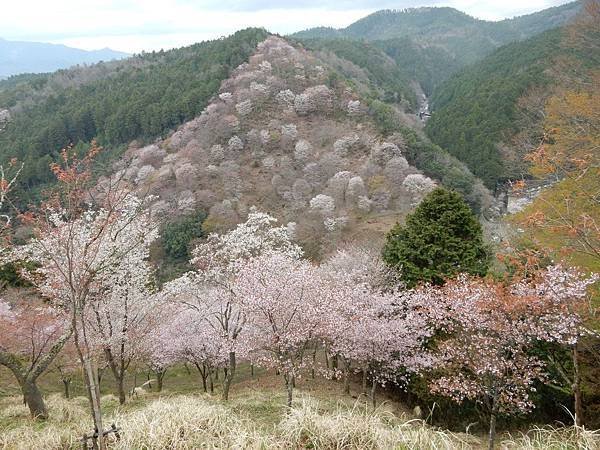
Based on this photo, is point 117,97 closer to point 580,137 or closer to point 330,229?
point 330,229

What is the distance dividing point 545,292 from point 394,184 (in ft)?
126

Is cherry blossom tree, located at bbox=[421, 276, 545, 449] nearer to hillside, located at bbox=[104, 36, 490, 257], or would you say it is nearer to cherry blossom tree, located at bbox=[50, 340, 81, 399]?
cherry blossom tree, located at bbox=[50, 340, 81, 399]

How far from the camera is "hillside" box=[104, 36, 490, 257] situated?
155ft

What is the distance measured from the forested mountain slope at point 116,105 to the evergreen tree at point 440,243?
54.0 m

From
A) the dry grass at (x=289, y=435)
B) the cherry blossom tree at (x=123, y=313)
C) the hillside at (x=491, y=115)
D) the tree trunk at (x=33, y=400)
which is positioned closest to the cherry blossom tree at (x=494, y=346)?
the dry grass at (x=289, y=435)

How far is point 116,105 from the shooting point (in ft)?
237

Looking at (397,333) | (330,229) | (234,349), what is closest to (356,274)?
(397,333)

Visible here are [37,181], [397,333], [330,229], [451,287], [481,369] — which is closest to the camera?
[481,369]

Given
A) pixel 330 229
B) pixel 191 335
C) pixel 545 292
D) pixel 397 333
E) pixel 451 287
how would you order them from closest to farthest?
pixel 545 292 → pixel 451 287 → pixel 397 333 → pixel 191 335 → pixel 330 229

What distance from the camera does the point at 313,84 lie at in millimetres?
66438

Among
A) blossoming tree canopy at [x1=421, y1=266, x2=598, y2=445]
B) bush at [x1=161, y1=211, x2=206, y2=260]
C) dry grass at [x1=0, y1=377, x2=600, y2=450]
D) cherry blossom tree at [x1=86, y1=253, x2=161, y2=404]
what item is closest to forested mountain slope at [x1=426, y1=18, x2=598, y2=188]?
blossoming tree canopy at [x1=421, y1=266, x2=598, y2=445]

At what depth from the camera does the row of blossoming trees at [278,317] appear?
420 inches

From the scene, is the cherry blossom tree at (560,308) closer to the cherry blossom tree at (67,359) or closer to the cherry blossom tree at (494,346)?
the cherry blossom tree at (494,346)

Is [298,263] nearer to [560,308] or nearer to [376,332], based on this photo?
[376,332]
